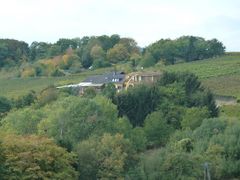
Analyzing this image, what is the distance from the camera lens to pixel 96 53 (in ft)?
371

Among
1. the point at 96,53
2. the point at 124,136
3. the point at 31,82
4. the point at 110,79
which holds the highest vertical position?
the point at 96,53

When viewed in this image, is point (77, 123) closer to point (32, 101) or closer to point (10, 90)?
point (32, 101)

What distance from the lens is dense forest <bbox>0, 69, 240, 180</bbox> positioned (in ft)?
113

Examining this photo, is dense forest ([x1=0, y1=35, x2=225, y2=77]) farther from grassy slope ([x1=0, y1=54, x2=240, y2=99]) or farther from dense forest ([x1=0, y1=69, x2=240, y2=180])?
dense forest ([x1=0, y1=69, x2=240, y2=180])

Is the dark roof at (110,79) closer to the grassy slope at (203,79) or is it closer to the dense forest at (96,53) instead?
the grassy slope at (203,79)

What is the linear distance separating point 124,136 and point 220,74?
3607 centimetres

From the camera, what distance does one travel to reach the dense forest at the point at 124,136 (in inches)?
1353

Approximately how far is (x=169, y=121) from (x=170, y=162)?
62.4ft

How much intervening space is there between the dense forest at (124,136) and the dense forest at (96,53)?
37.7 metres

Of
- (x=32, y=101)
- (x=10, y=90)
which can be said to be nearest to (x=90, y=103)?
(x=32, y=101)

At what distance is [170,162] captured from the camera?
37.4m

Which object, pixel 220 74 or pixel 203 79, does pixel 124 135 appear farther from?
pixel 220 74

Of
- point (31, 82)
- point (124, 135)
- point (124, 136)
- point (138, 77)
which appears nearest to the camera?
point (124, 136)

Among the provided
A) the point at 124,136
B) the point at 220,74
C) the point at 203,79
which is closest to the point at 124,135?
the point at 124,136
